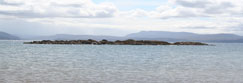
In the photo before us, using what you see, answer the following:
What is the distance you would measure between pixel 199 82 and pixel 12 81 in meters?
15.0

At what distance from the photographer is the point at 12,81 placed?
84.4ft

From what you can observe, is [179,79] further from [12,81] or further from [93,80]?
[12,81]

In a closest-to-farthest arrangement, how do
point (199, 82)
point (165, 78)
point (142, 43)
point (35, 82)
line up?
point (35, 82) → point (199, 82) → point (165, 78) → point (142, 43)

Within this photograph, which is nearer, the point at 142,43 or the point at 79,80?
the point at 79,80

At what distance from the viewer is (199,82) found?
89.2 ft

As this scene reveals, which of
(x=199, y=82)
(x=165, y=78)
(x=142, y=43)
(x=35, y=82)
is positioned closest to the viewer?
(x=35, y=82)

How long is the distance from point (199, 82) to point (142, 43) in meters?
166

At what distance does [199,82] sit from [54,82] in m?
11.7

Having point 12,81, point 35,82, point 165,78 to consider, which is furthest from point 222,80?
point 12,81

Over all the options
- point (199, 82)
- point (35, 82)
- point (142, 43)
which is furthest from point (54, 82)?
point (142, 43)

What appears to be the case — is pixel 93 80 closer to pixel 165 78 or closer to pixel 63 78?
pixel 63 78

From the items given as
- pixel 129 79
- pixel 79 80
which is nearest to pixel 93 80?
pixel 79 80

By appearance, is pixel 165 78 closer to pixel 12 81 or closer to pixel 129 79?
pixel 129 79

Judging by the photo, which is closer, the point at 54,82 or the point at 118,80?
the point at 54,82
